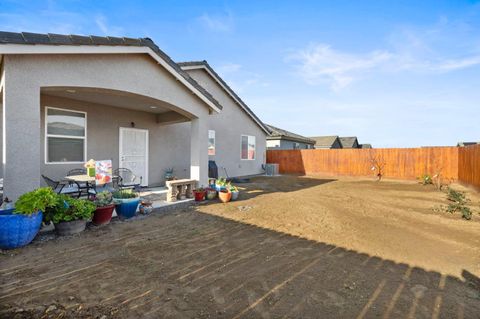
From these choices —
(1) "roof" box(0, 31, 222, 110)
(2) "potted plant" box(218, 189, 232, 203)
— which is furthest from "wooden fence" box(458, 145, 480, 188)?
(1) "roof" box(0, 31, 222, 110)

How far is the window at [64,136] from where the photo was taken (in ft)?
23.4

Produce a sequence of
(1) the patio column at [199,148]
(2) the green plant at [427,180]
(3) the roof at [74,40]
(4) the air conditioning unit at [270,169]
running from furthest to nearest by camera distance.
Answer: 1. (4) the air conditioning unit at [270,169]
2. (2) the green plant at [427,180]
3. (1) the patio column at [199,148]
4. (3) the roof at [74,40]

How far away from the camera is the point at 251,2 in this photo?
8805 mm

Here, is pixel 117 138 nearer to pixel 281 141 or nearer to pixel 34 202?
pixel 34 202

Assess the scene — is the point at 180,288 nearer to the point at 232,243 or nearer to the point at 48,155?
the point at 232,243

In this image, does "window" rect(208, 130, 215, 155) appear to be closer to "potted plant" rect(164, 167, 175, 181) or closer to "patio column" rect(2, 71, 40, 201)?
"potted plant" rect(164, 167, 175, 181)

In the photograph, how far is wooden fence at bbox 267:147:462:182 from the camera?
14.7 meters

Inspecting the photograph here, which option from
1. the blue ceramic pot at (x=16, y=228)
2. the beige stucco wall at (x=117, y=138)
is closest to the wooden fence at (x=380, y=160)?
the beige stucco wall at (x=117, y=138)

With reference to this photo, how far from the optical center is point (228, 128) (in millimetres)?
14148

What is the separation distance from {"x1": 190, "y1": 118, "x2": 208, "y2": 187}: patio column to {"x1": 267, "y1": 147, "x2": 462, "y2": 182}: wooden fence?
12012mm

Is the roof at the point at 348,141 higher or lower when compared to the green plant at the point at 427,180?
higher

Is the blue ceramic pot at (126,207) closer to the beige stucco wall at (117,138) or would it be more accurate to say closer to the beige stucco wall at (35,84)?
the beige stucco wall at (35,84)

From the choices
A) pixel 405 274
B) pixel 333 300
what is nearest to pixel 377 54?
pixel 405 274

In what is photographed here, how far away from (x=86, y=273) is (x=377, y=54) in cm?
1290
